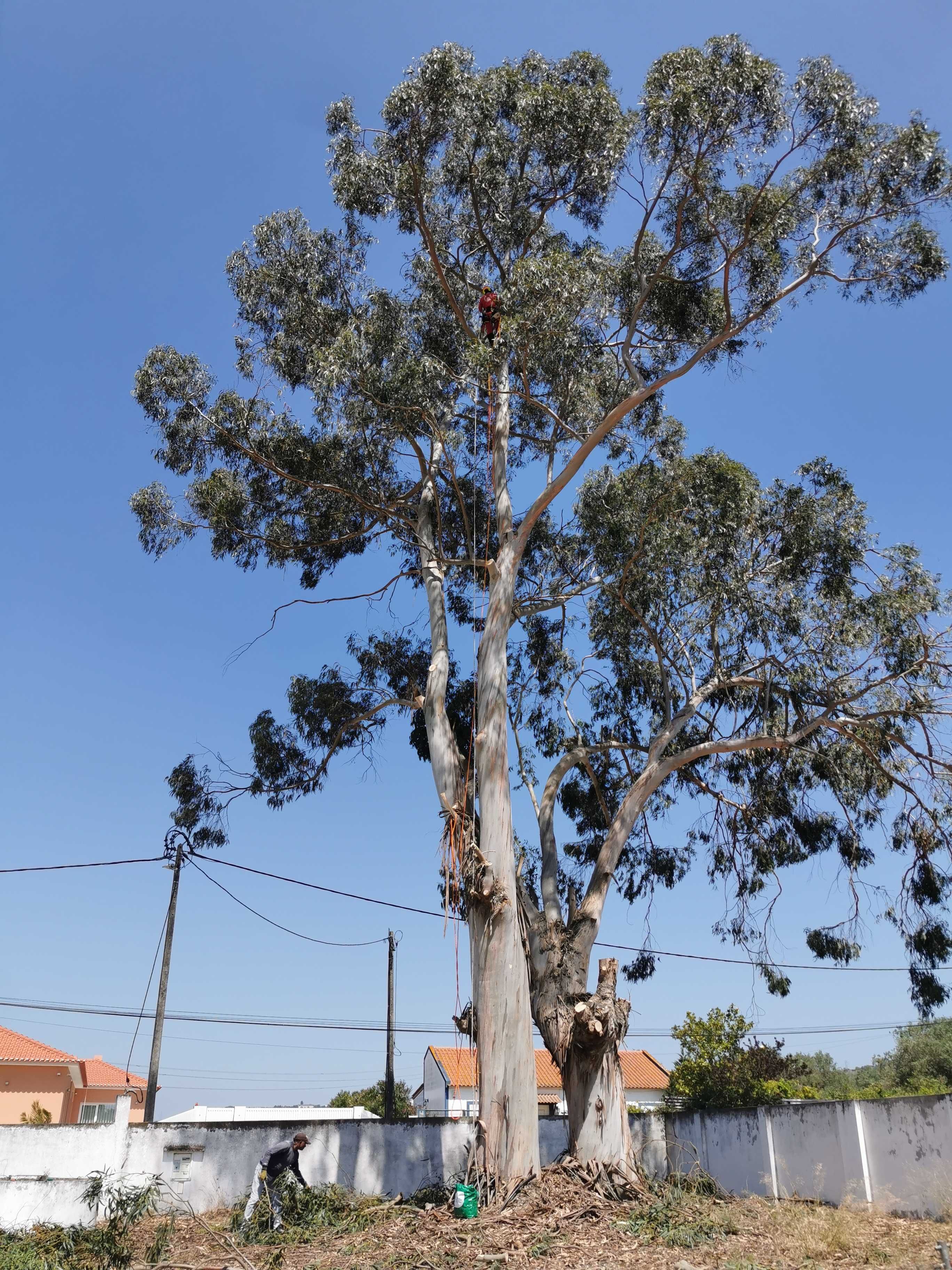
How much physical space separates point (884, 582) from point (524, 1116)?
27.1 ft

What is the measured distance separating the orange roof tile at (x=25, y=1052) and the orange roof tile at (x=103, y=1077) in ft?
4.85

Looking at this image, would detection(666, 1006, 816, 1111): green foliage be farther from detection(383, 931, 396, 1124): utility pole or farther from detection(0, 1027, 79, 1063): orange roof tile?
detection(0, 1027, 79, 1063): orange roof tile

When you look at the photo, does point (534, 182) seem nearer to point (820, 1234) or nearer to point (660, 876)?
point (660, 876)

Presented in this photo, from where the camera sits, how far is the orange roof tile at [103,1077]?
28828 millimetres

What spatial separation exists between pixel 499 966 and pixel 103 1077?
2618 cm

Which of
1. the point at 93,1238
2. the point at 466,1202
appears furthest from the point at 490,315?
the point at 93,1238

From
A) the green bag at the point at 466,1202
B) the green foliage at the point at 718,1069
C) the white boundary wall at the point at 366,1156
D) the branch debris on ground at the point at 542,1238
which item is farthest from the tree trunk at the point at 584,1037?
the green foliage at the point at 718,1069

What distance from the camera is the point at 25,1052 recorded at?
25766 mm

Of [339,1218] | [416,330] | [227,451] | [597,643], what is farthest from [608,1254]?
[416,330]

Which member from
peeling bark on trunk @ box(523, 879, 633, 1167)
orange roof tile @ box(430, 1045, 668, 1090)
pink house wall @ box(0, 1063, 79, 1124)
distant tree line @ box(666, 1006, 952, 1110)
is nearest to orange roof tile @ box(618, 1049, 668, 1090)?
orange roof tile @ box(430, 1045, 668, 1090)

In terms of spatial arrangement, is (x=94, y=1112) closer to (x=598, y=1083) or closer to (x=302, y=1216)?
(x=302, y=1216)

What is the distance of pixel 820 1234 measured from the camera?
876 cm

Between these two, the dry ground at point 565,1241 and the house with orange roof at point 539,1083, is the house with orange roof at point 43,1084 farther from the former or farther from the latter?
the dry ground at point 565,1241

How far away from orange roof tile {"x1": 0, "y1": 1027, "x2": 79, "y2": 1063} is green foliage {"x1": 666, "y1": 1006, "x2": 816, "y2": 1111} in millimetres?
15752
